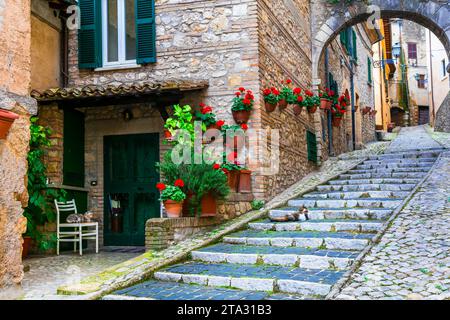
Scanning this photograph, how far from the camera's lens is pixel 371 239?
559 cm

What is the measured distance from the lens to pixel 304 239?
6.09 metres

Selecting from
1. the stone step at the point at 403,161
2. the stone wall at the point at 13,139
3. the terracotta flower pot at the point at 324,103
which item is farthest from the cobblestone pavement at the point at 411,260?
the terracotta flower pot at the point at 324,103

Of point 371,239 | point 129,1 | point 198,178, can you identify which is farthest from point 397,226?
point 129,1

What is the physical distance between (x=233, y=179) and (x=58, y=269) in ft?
9.72

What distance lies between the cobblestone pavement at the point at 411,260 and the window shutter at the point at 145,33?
507cm

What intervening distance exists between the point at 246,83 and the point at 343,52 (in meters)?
9.95

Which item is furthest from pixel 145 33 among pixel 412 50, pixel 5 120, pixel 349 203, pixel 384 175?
pixel 412 50

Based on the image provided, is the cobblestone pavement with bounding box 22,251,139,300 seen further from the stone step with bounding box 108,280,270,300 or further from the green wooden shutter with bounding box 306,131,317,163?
the green wooden shutter with bounding box 306,131,317,163

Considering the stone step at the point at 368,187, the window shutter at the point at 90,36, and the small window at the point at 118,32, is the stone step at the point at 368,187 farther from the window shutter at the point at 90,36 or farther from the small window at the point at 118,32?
the window shutter at the point at 90,36

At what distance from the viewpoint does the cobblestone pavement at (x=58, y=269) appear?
506cm

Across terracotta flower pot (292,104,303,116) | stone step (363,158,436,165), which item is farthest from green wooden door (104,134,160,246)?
stone step (363,158,436,165)

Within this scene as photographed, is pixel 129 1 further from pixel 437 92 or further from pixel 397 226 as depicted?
pixel 437 92

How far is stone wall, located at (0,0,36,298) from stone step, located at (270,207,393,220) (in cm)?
420

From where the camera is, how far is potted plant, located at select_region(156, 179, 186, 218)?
677 centimetres
